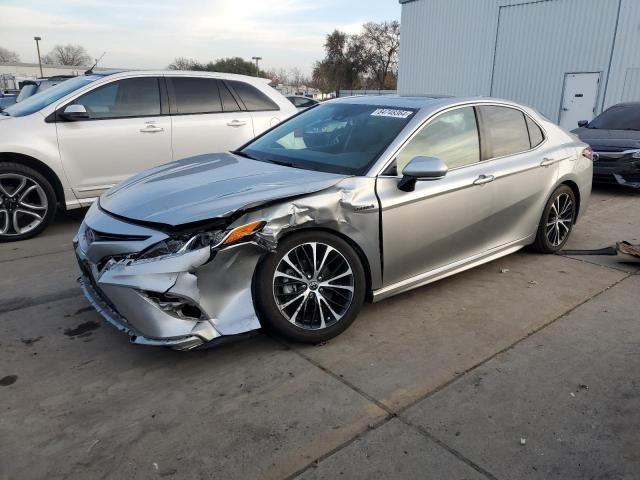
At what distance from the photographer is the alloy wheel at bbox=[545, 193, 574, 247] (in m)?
4.88

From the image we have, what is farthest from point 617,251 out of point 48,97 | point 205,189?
point 48,97

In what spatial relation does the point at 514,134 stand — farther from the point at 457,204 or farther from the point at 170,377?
the point at 170,377

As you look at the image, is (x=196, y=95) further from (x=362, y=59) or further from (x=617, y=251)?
(x=362, y=59)

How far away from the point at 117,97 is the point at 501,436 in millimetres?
5366

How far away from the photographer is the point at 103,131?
575 cm

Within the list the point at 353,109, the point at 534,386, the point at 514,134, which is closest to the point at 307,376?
the point at 534,386

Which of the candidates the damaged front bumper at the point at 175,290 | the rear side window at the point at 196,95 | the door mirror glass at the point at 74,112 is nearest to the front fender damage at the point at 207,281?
the damaged front bumper at the point at 175,290

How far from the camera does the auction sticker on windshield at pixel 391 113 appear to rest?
3797mm

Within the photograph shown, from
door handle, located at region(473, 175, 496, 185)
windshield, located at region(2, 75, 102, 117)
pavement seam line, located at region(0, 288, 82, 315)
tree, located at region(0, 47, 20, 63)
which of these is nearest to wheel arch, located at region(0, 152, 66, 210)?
windshield, located at region(2, 75, 102, 117)

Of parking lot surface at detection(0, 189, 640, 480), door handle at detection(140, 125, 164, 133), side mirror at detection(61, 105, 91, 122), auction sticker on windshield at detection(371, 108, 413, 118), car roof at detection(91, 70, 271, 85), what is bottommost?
parking lot surface at detection(0, 189, 640, 480)

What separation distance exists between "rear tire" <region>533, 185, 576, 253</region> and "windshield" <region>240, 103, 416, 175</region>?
6.10 feet

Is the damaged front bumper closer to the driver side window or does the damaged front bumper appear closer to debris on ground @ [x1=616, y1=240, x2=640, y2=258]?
the driver side window

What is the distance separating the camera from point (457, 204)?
377 centimetres

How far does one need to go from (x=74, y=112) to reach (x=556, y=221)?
4.98m
